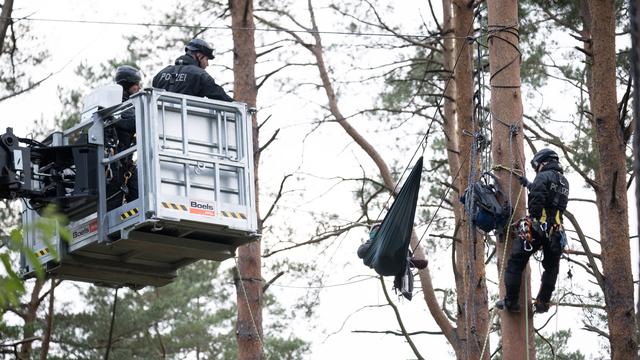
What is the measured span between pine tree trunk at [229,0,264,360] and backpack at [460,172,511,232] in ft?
18.1

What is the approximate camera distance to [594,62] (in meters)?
15.7

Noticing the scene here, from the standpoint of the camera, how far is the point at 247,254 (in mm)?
17734

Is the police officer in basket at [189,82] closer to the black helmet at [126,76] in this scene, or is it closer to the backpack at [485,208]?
the black helmet at [126,76]

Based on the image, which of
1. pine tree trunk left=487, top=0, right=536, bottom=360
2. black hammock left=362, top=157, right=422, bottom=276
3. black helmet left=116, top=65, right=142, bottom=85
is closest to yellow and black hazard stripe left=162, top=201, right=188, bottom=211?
black helmet left=116, top=65, right=142, bottom=85

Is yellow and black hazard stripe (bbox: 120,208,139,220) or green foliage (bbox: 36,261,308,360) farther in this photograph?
green foliage (bbox: 36,261,308,360)

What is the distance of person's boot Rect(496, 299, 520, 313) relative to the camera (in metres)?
11.7

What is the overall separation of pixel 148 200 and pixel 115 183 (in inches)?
35.1

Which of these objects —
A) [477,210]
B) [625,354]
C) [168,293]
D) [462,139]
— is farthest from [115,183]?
[168,293]

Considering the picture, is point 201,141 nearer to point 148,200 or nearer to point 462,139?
point 148,200

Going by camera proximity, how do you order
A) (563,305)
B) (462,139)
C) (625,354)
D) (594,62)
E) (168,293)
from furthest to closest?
(168,293) → (563,305) → (462,139) → (594,62) → (625,354)

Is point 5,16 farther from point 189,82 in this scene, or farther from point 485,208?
point 485,208

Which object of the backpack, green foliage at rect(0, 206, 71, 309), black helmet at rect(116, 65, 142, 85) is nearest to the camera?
green foliage at rect(0, 206, 71, 309)

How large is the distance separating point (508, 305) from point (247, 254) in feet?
21.6

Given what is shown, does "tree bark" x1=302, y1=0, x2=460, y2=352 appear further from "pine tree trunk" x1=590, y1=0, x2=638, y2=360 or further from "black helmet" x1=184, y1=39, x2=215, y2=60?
"black helmet" x1=184, y1=39, x2=215, y2=60
